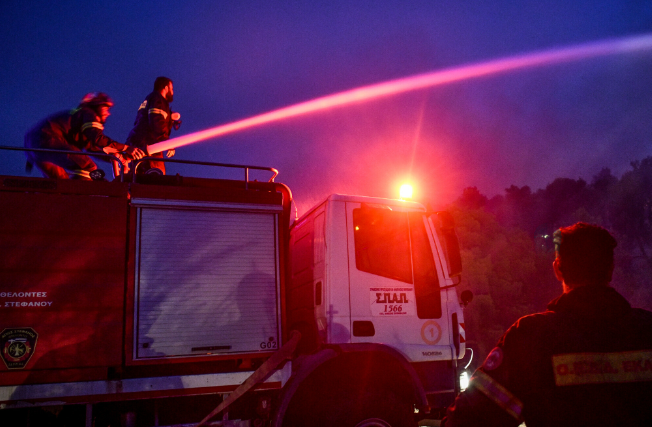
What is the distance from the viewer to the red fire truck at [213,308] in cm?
386

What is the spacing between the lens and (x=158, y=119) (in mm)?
5965

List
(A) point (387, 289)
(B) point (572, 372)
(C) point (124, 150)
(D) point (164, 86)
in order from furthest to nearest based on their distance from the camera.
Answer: (D) point (164, 86) → (C) point (124, 150) → (A) point (387, 289) → (B) point (572, 372)

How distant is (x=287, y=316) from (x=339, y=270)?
775mm

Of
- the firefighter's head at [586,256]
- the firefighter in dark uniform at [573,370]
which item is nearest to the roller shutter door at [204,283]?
the firefighter in dark uniform at [573,370]

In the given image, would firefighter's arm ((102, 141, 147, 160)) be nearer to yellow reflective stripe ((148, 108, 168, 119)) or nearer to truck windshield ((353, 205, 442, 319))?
yellow reflective stripe ((148, 108, 168, 119))

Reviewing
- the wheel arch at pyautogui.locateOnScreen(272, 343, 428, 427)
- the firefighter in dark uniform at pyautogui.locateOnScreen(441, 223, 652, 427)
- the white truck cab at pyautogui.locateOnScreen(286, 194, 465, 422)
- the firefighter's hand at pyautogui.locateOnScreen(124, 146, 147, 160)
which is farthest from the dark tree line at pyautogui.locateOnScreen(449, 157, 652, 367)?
the firefighter in dark uniform at pyautogui.locateOnScreen(441, 223, 652, 427)

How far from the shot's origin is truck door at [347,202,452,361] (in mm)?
4793

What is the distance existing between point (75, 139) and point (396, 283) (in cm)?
450

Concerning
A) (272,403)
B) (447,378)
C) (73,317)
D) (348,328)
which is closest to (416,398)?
(447,378)

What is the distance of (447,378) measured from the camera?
197 inches

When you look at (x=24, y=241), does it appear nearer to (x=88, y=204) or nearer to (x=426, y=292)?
(x=88, y=204)

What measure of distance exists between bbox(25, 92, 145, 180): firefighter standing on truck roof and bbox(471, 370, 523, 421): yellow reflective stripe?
4.84 metres

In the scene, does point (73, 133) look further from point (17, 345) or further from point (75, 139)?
point (17, 345)

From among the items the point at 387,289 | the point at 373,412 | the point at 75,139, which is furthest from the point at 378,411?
the point at 75,139
